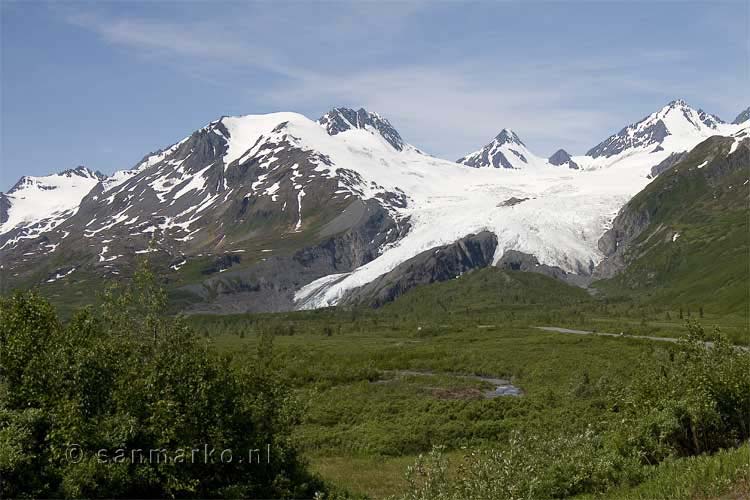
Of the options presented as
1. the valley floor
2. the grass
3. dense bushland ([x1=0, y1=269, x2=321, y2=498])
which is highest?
dense bushland ([x1=0, y1=269, x2=321, y2=498])

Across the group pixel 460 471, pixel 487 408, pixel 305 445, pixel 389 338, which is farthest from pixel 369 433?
pixel 389 338

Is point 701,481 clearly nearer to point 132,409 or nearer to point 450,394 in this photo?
point 132,409

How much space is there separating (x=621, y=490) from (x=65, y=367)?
21246 millimetres

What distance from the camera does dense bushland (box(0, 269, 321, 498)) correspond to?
27.1 metres

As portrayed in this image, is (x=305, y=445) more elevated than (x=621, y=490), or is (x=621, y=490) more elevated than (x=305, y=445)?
(x=621, y=490)

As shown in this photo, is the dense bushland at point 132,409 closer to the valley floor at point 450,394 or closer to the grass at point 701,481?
the valley floor at point 450,394

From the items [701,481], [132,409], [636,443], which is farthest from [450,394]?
[701,481]

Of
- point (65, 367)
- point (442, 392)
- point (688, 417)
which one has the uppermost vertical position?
point (65, 367)

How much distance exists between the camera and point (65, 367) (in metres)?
28.8

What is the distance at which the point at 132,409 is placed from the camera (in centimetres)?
2894

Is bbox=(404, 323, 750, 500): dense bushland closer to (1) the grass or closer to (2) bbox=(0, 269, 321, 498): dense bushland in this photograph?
(1) the grass

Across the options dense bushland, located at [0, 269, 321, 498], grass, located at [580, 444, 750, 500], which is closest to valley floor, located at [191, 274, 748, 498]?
grass, located at [580, 444, 750, 500]

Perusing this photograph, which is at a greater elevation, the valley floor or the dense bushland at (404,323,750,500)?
the dense bushland at (404,323,750,500)

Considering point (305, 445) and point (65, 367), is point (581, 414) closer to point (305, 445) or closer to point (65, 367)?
point (305, 445)
